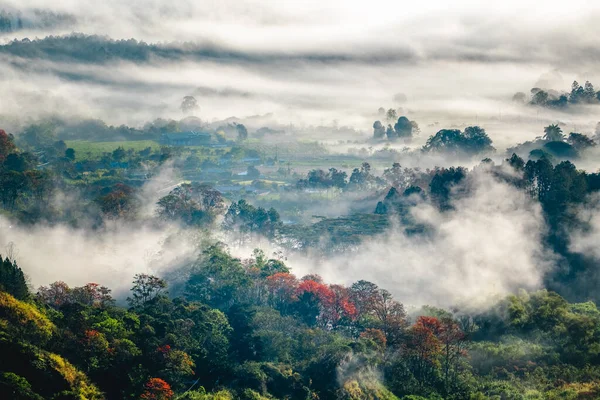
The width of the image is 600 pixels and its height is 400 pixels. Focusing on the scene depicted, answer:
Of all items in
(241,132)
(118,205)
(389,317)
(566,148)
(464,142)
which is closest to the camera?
(389,317)

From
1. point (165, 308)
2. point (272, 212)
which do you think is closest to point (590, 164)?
point (272, 212)

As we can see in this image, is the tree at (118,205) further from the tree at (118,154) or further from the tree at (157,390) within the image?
the tree at (157,390)

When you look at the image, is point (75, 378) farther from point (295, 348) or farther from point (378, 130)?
point (378, 130)

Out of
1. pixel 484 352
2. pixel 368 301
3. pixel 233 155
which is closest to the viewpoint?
pixel 484 352

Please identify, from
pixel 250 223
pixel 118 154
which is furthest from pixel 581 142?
pixel 118 154

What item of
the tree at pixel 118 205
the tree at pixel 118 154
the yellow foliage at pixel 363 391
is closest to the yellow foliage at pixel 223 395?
the yellow foliage at pixel 363 391

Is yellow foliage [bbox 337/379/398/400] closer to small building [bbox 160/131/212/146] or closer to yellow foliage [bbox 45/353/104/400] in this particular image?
yellow foliage [bbox 45/353/104/400]

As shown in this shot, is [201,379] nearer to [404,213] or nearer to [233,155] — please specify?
[404,213]

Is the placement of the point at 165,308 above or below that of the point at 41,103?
below
